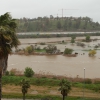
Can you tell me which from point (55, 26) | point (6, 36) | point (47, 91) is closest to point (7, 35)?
point (6, 36)

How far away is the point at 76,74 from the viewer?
23688mm

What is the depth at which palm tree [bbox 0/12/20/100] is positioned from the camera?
6398 mm

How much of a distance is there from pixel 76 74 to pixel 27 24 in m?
75.3

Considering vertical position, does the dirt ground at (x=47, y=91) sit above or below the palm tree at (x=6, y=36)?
below

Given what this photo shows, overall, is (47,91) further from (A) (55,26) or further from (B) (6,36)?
(A) (55,26)

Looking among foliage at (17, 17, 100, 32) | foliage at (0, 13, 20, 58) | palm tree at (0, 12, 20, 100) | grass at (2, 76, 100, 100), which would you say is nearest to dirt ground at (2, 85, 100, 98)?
grass at (2, 76, 100, 100)

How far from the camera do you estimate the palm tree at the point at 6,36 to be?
21.0ft

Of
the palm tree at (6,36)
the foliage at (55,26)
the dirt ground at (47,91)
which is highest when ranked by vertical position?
the foliage at (55,26)

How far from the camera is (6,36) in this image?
636cm

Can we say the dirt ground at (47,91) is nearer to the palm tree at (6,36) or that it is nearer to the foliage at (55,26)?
the palm tree at (6,36)

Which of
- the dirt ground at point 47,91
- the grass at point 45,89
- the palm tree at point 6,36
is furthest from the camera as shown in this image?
the dirt ground at point 47,91

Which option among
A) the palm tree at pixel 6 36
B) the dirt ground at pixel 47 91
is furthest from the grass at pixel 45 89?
the palm tree at pixel 6 36

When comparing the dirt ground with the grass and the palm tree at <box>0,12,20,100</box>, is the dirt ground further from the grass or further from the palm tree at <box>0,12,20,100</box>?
the palm tree at <box>0,12,20,100</box>

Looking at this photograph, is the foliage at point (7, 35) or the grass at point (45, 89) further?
the grass at point (45, 89)
